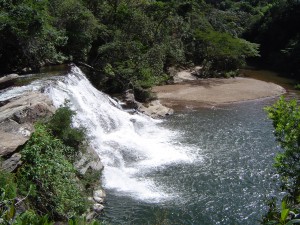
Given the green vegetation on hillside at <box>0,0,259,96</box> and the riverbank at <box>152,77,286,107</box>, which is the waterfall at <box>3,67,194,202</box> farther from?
the riverbank at <box>152,77,286,107</box>

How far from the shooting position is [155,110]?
2361cm

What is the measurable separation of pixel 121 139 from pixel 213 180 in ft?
18.1

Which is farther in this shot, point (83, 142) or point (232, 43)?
point (232, 43)

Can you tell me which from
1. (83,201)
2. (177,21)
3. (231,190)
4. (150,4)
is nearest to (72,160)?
(83,201)

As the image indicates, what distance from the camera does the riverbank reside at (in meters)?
27.3

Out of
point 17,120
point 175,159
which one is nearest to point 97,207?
point 17,120

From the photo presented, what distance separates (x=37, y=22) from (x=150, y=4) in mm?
15608

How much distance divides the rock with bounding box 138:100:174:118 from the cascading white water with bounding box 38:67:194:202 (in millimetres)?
1110

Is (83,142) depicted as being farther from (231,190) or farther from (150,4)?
(150,4)

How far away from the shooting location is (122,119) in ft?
65.4

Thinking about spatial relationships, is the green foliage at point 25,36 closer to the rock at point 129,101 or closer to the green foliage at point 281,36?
the rock at point 129,101

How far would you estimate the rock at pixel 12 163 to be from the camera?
29.9 ft

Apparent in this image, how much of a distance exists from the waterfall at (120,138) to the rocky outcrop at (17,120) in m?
1.65

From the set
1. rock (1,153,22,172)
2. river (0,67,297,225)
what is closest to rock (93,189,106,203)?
river (0,67,297,225)
